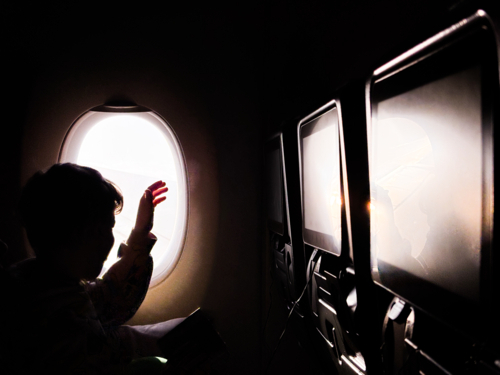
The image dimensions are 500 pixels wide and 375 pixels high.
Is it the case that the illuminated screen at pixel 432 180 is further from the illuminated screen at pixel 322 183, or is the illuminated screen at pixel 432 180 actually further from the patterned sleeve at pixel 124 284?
the patterned sleeve at pixel 124 284

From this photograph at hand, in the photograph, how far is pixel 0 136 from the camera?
5.01ft

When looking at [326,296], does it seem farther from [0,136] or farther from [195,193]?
[0,136]

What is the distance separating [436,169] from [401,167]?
89 mm

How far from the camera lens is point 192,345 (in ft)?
4.24

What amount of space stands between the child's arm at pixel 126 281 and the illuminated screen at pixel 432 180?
3.10ft

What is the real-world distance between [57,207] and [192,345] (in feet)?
2.56

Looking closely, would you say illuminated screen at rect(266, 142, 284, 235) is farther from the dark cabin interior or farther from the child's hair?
the child's hair

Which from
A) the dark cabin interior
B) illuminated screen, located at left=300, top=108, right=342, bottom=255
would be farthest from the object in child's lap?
illuminated screen, located at left=300, top=108, right=342, bottom=255

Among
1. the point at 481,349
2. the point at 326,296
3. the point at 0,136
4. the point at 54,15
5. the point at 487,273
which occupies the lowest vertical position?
the point at 326,296

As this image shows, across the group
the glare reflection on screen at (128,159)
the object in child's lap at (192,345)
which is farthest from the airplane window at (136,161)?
the object in child's lap at (192,345)

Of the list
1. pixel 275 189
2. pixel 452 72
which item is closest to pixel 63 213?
pixel 275 189

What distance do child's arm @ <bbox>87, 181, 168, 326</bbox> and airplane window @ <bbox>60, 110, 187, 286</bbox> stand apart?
0.36m

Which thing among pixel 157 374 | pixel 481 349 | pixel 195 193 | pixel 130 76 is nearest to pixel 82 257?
pixel 157 374

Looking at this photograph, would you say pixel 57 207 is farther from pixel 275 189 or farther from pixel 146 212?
pixel 275 189
